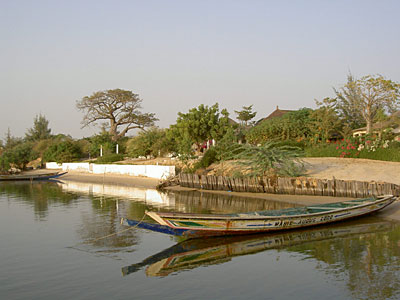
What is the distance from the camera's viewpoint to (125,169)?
41.9 meters

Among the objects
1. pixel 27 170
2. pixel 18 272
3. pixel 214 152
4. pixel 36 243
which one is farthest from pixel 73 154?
pixel 18 272

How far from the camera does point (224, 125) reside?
46.0 m

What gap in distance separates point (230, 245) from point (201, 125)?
31.8 meters

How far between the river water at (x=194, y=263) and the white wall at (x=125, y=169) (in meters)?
16.6

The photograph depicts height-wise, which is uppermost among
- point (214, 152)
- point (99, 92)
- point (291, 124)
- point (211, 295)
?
point (99, 92)

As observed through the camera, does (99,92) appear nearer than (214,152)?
No

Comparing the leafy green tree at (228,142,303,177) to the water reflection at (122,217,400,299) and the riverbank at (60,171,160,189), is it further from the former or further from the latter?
the riverbank at (60,171,160,189)

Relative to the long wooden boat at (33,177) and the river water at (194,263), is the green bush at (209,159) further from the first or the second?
the long wooden boat at (33,177)

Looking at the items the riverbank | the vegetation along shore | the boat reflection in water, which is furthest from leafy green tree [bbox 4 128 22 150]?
the boat reflection in water

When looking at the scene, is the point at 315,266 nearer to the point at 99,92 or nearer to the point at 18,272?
the point at 18,272

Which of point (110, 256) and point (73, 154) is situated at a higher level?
point (73, 154)

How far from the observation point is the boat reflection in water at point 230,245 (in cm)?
1234

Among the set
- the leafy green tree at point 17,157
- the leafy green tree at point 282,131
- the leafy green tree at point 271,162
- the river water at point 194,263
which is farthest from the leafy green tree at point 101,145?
the river water at point 194,263

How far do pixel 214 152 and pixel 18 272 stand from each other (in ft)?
79.9
